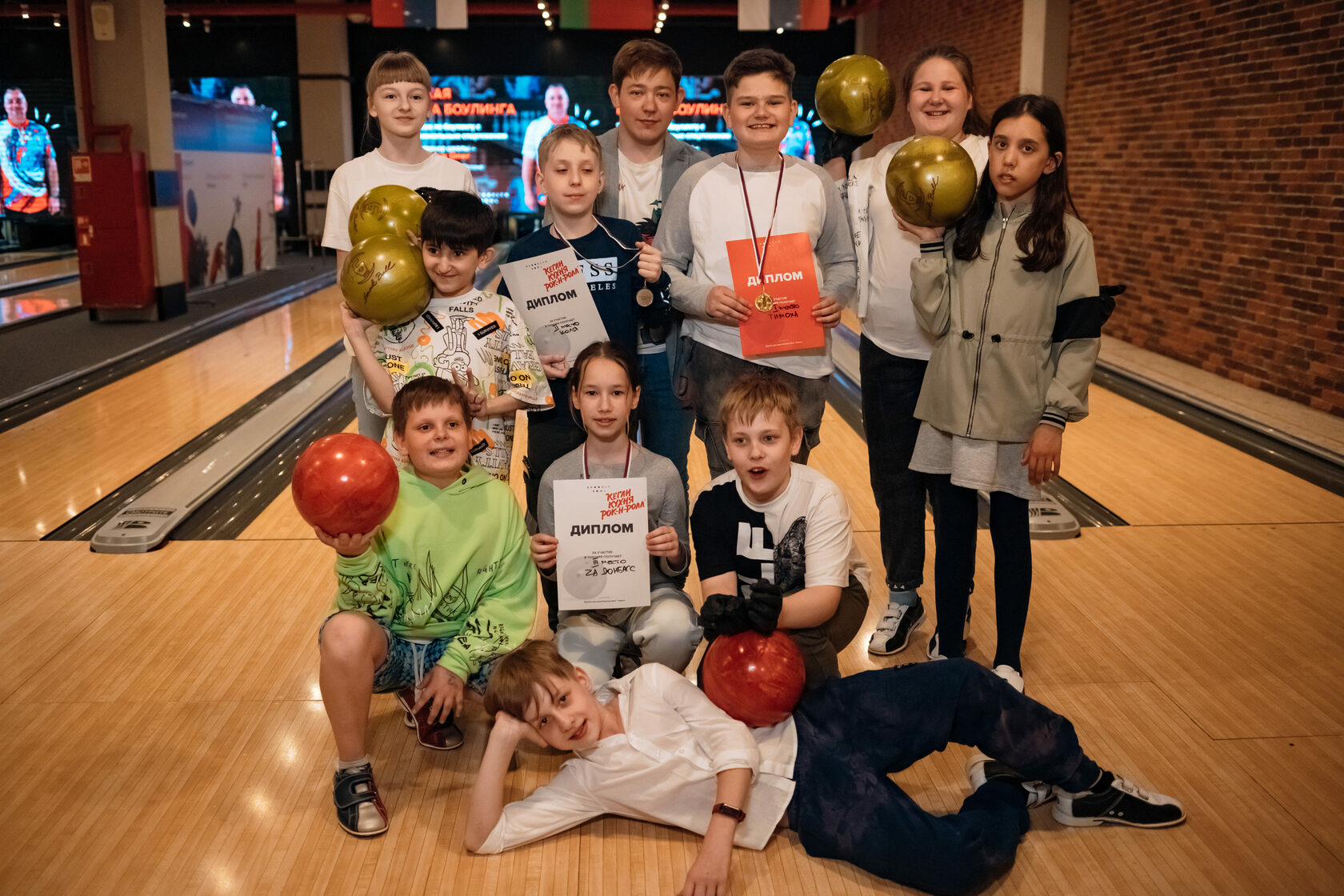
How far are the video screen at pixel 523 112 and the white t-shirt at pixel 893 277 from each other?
12.7 meters

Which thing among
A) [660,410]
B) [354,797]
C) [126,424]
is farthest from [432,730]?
[126,424]

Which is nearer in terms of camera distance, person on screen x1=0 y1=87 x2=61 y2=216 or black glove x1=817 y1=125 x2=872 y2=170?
A: black glove x1=817 y1=125 x2=872 y2=170

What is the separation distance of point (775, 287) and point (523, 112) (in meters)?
13.5

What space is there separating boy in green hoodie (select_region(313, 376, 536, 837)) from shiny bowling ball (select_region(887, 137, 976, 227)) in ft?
3.43

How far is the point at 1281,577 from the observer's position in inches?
130

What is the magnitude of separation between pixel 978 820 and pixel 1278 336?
4.67m

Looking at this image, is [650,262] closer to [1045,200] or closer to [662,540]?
[662,540]

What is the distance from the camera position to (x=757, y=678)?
1998mm

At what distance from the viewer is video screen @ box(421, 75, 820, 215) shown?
15070 millimetres

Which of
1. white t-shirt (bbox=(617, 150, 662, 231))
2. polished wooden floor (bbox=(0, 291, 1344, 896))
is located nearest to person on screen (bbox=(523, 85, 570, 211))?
Answer: polished wooden floor (bbox=(0, 291, 1344, 896))

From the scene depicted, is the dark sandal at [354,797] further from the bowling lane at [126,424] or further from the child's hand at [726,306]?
the bowling lane at [126,424]

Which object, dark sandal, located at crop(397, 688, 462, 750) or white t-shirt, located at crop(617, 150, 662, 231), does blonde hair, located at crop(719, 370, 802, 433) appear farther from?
dark sandal, located at crop(397, 688, 462, 750)

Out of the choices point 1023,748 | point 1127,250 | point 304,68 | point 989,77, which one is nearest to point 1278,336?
point 1127,250

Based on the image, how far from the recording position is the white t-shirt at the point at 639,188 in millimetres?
2846
